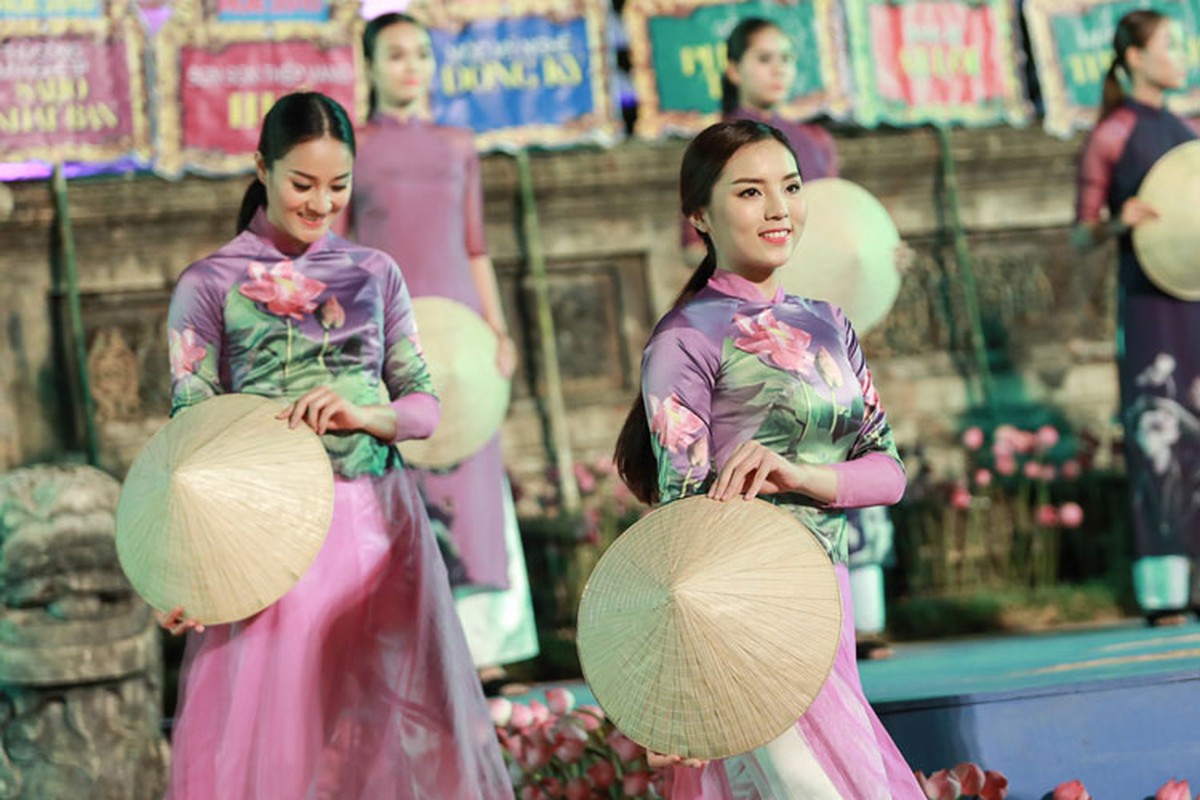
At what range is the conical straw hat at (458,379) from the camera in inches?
200

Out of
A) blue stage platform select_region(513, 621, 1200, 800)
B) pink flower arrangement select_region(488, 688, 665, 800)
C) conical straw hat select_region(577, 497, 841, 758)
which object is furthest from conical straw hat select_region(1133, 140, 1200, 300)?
conical straw hat select_region(577, 497, 841, 758)

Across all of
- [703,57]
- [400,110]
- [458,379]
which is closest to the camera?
[458,379]

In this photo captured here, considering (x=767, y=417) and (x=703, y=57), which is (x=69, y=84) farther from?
(x=767, y=417)

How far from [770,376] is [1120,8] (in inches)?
236

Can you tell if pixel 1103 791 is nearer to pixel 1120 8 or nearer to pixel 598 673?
pixel 598 673

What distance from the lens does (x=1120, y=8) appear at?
8516 millimetres

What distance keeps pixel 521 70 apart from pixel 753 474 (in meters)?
5.42

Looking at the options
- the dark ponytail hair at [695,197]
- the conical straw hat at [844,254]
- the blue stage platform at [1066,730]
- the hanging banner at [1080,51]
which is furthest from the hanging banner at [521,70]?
the dark ponytail hair at [695,197]

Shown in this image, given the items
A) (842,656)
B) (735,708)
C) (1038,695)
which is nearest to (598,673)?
(735,708)

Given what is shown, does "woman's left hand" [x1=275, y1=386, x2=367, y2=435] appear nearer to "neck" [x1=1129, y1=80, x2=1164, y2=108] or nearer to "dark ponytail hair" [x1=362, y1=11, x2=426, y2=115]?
"dark ponytail hair" [x1=362, y1=11, x2=426, y2=115]

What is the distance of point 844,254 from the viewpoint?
17.1 ft

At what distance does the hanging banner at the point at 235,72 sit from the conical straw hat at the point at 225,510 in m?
4.40
